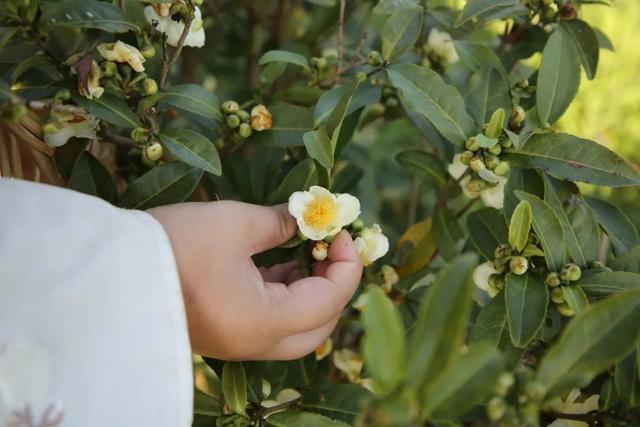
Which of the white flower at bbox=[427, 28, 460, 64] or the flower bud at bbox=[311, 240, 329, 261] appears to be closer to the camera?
the flower bud at bbox=[311, 240, 329, 261]

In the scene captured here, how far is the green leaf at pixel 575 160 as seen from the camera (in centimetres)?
88

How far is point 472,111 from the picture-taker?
100 centimetres

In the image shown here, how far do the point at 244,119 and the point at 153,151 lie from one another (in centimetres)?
14

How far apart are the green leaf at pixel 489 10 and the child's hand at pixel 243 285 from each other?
0.32 metres

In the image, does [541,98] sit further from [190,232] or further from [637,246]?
[190,232]

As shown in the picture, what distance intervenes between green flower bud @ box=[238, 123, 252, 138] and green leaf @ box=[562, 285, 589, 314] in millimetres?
429

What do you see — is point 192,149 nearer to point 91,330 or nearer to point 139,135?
point 139,135

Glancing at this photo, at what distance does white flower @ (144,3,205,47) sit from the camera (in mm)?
903

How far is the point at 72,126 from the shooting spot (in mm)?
925

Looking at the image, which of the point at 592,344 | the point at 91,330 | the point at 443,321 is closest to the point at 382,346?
the point at 443,321

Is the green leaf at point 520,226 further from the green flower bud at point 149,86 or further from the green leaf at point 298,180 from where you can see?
the green flower bud at point 149,86

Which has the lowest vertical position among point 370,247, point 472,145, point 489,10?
point 370,247

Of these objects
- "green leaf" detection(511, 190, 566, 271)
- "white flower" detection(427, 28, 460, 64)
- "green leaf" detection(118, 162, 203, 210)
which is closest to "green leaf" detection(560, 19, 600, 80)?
"white flower" detection(427, 28, 460, 64)

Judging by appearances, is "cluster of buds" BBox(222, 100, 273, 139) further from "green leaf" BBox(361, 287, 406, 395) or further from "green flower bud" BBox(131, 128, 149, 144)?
"green leaf" BBox(361, 287, 406, 395)
